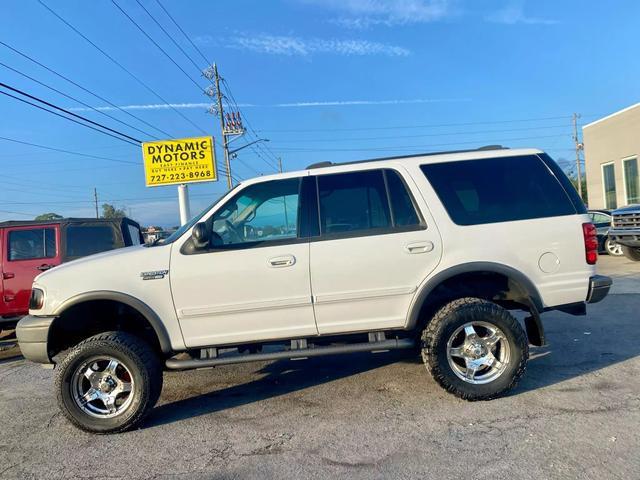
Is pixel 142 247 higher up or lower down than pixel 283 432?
higher up

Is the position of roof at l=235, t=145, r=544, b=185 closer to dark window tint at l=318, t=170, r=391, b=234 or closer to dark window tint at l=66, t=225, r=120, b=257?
dark window tint at l=318, t=170, r=391, b=234

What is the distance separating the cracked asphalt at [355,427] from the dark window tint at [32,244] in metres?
2.68

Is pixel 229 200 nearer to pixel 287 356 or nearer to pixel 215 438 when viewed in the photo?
pixel 287 356

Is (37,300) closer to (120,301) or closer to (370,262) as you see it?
(120,301)

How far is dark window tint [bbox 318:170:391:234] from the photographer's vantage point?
4.32 m

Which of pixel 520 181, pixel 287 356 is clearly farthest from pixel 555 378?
pixel 287 356

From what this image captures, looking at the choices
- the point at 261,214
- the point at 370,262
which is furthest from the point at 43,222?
the point at 370,262

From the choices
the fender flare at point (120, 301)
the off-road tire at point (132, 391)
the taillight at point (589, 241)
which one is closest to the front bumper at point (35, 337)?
the fender flare at point (120, 301)

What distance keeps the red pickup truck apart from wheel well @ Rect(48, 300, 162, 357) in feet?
11.8

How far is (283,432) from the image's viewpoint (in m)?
3.86

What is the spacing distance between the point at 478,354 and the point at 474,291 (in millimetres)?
595

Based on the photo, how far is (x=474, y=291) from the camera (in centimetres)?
454

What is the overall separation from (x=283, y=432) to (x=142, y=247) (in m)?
2.06

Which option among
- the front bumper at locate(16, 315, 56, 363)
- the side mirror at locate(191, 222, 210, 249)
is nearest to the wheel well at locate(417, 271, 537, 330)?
the side mirror at locate(191, 222, 210, 249)
